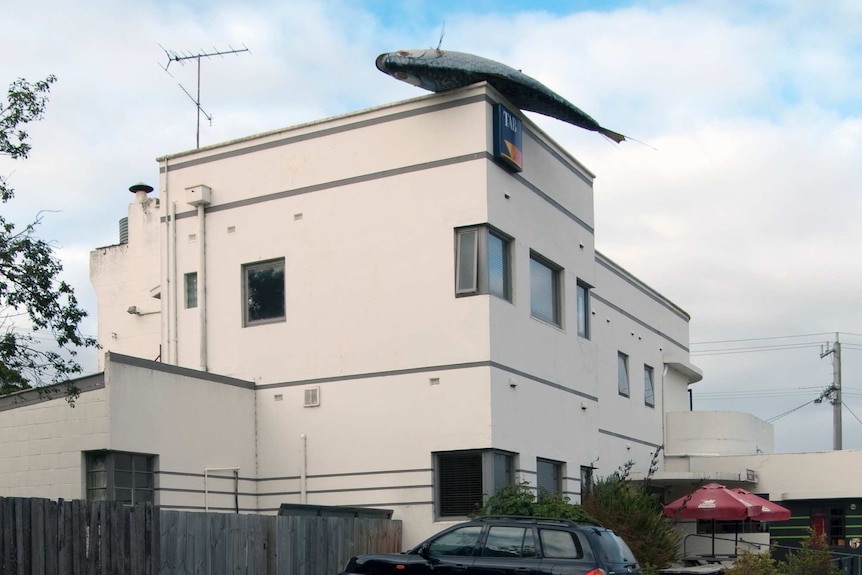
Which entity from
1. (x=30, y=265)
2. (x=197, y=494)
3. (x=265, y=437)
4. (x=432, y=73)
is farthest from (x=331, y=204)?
(x=30, y=265)

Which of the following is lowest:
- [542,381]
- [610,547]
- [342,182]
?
[610,547]

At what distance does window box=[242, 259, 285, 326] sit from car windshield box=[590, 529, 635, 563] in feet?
29.9

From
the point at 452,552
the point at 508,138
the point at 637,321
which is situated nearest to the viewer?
the point at 452,552

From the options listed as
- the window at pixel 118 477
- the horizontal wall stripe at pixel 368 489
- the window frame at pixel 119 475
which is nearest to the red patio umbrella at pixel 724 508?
the horizontal wall stripe at pixel 368 489

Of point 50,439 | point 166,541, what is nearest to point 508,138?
point 50,439

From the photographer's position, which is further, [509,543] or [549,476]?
[549,476]

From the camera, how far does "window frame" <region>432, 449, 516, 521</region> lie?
20.0 meters

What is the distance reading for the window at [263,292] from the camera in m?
22.6

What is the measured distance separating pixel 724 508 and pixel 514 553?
37.6ft

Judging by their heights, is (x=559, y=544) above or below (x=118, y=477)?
below

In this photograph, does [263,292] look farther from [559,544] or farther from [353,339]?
[559,544]

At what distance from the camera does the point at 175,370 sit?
20062 millimetres

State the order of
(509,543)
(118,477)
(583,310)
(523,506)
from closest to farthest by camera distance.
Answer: (509,543) < (118,477) < (523,506) < (583,310)

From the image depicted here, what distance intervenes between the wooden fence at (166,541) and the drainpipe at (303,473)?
213cm
